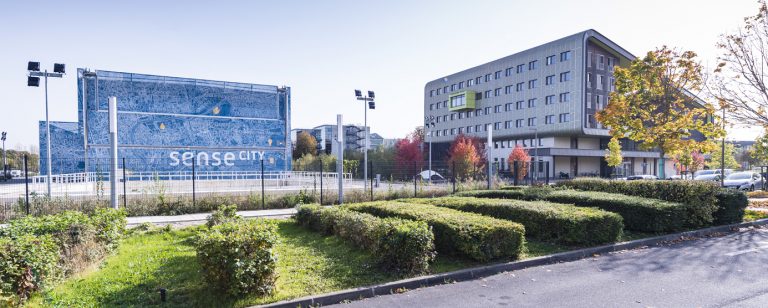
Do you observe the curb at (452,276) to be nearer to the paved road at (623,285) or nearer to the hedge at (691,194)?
the paved road at (623,285)

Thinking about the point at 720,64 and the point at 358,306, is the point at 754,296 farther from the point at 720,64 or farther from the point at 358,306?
the point at 720,64

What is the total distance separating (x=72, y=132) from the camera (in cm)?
3675

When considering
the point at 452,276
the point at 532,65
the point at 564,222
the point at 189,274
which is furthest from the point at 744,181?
the point at 189,274

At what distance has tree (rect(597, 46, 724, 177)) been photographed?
18141 mm

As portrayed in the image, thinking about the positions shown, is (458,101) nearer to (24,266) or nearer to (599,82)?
(599,82)

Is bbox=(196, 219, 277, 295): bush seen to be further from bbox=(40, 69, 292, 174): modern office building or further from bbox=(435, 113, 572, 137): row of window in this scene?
bbox=(435, 113, 572, 137): row of window

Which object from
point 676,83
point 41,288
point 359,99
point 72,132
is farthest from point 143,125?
point 676,83

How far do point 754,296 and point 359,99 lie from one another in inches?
674

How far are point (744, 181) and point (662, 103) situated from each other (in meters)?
14.6

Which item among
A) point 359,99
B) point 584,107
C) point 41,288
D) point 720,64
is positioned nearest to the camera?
point 41,288

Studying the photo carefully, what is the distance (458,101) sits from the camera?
6300cm

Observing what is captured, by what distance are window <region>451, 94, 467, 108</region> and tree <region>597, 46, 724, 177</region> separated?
41.9 m

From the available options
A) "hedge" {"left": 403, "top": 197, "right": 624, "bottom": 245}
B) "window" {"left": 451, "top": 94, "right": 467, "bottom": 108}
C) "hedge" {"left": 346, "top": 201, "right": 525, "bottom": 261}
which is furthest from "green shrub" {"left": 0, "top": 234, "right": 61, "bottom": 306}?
"window" {"left": 451, "top": 94, "right": 467, "bottom": 108}

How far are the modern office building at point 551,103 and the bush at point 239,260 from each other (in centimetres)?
4190
